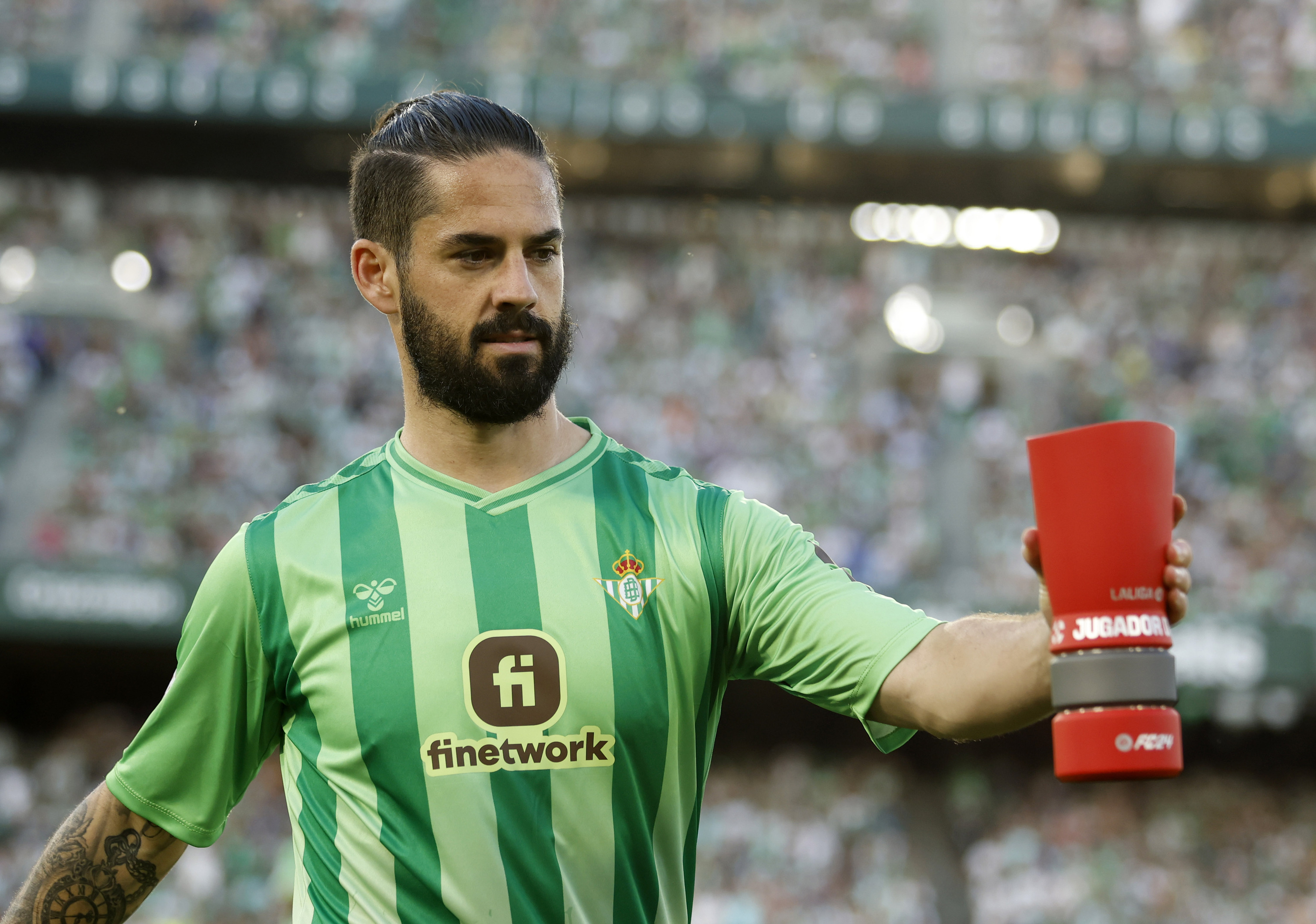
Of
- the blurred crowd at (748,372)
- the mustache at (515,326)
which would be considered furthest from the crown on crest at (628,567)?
the blurred crowd at (748,372)

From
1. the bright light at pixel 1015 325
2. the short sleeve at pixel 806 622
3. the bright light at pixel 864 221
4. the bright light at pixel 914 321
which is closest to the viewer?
the short sleeve at pixel 806 622

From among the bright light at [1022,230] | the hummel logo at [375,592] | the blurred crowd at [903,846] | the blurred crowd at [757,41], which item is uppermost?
the blurred crowd at [757,41]

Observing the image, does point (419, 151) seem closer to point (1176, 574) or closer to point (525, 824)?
point (525, 824)

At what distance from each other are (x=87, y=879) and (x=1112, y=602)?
5.41 feet

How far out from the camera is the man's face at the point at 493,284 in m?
2.09

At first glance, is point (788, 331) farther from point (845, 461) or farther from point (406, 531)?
point (406, 531)

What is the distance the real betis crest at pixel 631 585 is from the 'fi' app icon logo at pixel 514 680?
122 millimetres

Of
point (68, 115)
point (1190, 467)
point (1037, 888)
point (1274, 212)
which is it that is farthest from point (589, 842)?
point (1274, 212)

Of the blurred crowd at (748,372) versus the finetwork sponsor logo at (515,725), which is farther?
the blurred crowd at (748,372)

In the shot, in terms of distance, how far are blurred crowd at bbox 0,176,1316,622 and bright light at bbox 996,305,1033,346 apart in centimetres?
6

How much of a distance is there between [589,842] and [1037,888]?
34.7 ft

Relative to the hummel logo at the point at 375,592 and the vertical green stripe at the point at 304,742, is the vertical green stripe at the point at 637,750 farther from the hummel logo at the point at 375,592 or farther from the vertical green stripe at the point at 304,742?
the vertical green stripe at the point at 304,742

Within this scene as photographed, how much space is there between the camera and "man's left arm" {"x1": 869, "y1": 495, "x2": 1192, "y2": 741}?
1683 mm

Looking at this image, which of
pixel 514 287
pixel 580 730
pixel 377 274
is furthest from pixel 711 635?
pixel 377 274
